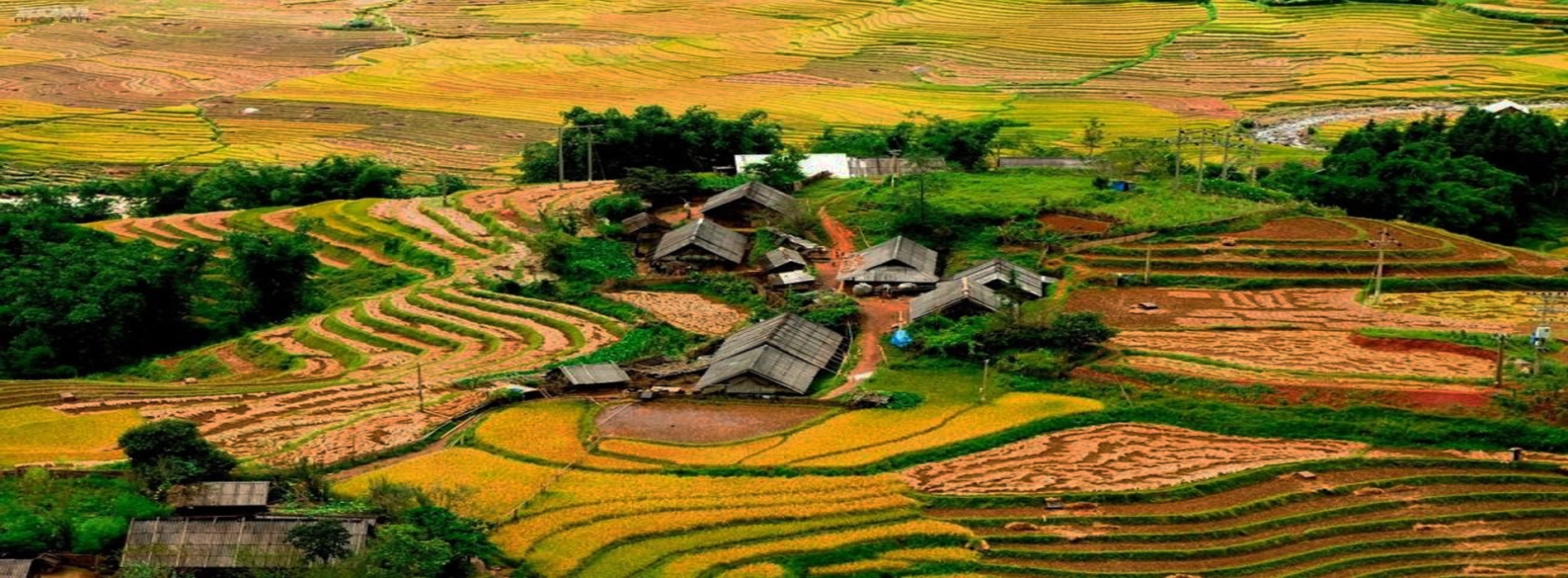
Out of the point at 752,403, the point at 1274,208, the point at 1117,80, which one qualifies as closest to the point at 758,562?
the point at 752,403

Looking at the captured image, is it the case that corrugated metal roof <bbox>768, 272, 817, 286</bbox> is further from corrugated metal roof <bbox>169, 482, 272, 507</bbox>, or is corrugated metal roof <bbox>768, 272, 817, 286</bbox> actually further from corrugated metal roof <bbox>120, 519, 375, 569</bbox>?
corrugated metal roof <bbox>120, 519, 375, 569</bbox>

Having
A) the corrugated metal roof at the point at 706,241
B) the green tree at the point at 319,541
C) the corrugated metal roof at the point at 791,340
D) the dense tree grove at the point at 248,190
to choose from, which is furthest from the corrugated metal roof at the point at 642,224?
the green tree at the point at 319,541

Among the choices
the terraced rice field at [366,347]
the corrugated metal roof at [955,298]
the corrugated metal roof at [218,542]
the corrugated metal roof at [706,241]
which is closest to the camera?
the corrugated metal roof at [218,542]

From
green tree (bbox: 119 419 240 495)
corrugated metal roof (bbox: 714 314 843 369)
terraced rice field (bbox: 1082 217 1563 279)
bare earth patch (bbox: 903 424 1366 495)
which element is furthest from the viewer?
terraced rice field (bbox: 1082 217 1563 279)

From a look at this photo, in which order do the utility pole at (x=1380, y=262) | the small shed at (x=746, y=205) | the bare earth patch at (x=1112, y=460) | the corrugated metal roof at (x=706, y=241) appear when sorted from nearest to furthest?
the bare earth patch at (x=1112, y=460) < the utility pole at (x=1380, y=262) < the corrugated metal roof at (x=706, y=241) < the small shed at (x=746, y=205)

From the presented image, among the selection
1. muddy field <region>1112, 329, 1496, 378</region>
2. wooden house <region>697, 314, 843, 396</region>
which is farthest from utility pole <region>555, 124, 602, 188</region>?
muddy field <region>1112, 329, 1496, 378</region>

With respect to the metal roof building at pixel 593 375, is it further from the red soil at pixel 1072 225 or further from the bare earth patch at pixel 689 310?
the red soil at pixel 1072 225

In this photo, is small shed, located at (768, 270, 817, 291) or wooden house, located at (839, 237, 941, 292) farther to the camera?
small shed, located at (768, 270, 817, 291)
